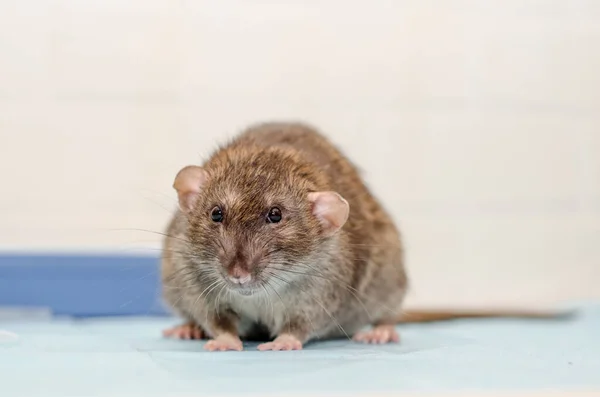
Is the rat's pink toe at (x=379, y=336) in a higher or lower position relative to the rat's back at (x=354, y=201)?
lower

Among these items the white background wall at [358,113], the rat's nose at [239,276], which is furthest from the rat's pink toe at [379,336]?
the white background wall at [358,113]

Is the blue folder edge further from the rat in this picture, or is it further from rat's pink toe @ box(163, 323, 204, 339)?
the rat

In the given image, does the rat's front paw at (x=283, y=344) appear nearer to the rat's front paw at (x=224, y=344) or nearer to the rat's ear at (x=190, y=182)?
the rat's front paw at (x=224, y=344)

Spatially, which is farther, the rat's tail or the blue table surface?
the rat's tail

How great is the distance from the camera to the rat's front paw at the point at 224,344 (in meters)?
2.91

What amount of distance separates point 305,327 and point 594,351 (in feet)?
3.14

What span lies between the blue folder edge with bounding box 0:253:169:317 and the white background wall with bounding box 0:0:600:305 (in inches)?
8.8

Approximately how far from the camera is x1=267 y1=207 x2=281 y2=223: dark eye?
9.17 ft

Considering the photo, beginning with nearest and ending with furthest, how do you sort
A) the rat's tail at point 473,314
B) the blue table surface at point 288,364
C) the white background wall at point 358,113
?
the blue table surface at point 288,364
the rat's tail at point 473,314
the white background wall at point 358,113

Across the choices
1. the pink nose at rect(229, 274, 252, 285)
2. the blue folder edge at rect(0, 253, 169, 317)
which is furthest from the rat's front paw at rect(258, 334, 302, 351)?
the blue folder edge at rect(0, 253, 169, 317)

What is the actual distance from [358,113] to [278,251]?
91.7 inches

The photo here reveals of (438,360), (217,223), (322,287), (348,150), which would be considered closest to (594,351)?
(438,360)

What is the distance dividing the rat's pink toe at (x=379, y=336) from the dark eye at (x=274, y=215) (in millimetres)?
754

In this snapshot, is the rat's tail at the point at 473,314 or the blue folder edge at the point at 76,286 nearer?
the rat's tail at the point at 473,314
